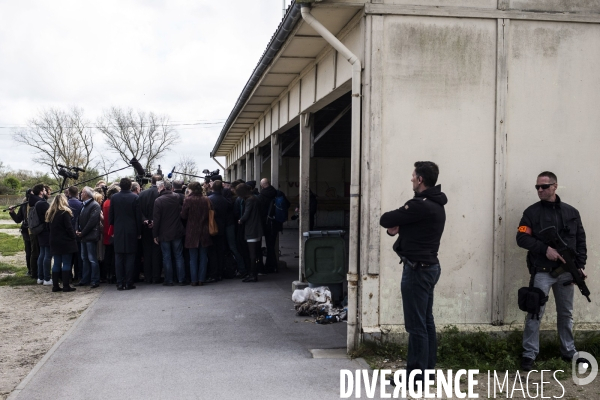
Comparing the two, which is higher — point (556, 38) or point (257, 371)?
point (556, 38)

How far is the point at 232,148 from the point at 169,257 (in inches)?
708


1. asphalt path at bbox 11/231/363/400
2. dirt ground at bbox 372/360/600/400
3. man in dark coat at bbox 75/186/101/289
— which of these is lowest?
dirt ground at bbox 372/360/600/400

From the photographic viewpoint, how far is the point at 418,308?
5176 mm

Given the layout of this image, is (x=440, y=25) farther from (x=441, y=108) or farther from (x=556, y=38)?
(x=556, y=38)

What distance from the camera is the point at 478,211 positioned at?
6656 millimetres

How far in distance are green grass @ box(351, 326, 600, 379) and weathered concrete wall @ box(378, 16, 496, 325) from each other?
0.26 meters

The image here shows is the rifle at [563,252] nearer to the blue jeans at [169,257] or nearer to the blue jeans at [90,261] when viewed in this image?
the blue jeans at [169,257]

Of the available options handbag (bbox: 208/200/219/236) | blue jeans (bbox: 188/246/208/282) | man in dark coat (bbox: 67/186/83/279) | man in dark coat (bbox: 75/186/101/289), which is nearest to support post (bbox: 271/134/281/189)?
handbag (bbox: 208/200/219/236)

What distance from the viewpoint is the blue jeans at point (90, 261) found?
10.8 m

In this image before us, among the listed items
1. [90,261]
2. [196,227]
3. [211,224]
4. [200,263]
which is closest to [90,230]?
[90,261]

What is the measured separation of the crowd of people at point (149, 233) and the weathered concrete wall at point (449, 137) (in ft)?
15.7

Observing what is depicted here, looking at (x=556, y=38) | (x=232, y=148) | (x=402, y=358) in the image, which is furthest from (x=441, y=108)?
(x=232, y=148)

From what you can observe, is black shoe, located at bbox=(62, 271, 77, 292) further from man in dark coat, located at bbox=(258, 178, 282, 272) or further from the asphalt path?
man in dark coat, located at bbox=(258, 178, 282, 272)

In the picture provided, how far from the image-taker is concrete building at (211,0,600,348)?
6.51 meters
